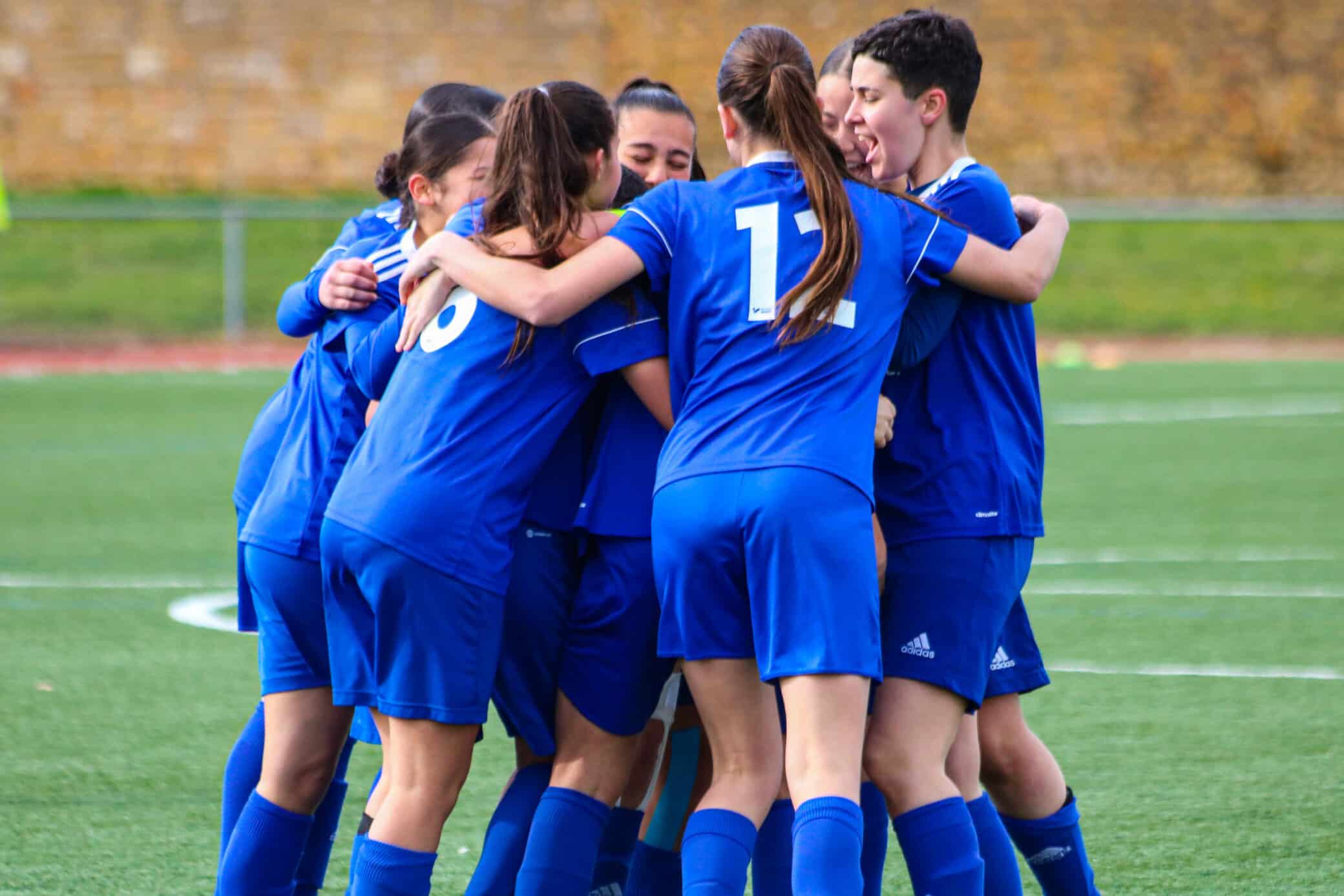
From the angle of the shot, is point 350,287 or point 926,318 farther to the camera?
point 350,287

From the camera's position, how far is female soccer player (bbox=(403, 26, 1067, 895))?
3.04m

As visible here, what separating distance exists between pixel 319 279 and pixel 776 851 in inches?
55.5

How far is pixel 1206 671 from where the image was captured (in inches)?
242

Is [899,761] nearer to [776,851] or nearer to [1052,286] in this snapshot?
[776,851]

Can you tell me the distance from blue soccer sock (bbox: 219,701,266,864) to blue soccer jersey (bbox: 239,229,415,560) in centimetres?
46

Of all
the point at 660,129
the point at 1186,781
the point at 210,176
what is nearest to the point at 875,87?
the point at 660,129

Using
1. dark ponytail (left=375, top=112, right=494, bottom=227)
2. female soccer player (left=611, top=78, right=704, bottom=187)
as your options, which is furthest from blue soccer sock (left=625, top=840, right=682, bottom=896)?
female soccer player (left=611, top=78, right=704, bottom=187)

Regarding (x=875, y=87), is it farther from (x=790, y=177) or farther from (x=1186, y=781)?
(x=1186, y=781)

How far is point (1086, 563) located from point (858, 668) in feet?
18.0

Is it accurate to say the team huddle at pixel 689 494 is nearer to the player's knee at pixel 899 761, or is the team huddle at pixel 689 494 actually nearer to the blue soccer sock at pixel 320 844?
the player's knee at pixel 899 761

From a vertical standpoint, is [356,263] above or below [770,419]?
above

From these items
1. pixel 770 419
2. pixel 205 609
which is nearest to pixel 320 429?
pixel 770 419

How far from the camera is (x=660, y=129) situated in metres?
4.24

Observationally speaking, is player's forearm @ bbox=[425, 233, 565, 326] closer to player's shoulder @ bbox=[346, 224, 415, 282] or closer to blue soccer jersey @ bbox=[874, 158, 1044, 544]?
player's shoulder @ bbox=[346, 224, 415, 282]
